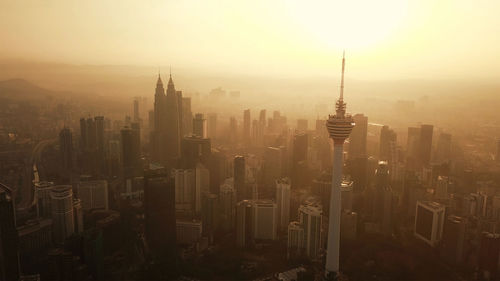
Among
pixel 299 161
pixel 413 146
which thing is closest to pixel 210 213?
pixel 299 161

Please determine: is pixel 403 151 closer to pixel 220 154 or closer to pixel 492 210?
pixel 492 210

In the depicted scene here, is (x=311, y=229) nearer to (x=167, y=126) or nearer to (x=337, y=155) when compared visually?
(x=337, y=155)

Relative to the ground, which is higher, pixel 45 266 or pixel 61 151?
pixel 61 151

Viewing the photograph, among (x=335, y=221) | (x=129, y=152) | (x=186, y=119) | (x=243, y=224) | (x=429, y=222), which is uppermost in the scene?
(x=186, y=119)

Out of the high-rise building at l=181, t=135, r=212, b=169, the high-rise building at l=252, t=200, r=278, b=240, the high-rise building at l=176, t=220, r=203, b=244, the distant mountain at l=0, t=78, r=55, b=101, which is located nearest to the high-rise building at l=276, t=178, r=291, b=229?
the high-rise building at l=252, t=200, r=278, b=240

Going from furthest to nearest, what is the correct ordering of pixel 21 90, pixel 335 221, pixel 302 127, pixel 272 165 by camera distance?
pixel 302 127 → pixel 272 165 → pixel 335 221 → pixel 21 90

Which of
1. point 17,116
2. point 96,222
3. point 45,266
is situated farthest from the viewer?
point 96,222

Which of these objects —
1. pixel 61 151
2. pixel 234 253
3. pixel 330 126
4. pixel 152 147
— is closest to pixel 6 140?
pixel 61 151
